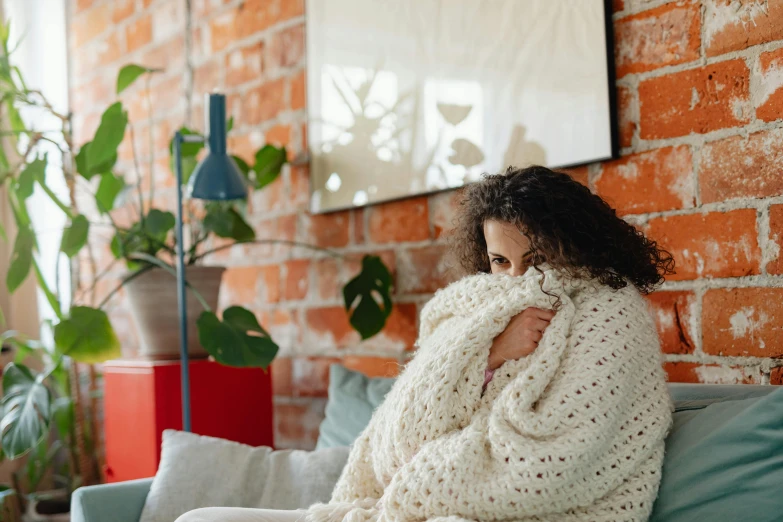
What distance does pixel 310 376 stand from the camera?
220 centimetres

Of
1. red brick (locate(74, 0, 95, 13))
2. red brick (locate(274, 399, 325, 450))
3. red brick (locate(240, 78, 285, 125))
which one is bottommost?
red brick (locate(274, 399, 325, 450))

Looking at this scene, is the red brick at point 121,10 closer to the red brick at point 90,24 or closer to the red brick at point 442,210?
the red brick at point 90,24

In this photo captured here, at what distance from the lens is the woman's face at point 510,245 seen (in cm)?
120

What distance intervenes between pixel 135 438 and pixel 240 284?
0.66m

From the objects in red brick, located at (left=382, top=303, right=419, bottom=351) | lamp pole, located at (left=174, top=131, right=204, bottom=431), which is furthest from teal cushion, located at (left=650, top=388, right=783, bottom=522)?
lamp pole, located at (left=174, top=131, right=204, bottom=431)

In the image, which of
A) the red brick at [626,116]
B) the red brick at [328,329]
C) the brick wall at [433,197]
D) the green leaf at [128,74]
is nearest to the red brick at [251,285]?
the brick wall at [433,197]

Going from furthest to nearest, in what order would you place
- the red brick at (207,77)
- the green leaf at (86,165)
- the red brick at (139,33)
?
the red brick at (139,33) < the red brick at (207,77) < the green leaf at (86,165)

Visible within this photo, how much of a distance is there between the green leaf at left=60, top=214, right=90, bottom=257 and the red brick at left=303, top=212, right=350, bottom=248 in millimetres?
586

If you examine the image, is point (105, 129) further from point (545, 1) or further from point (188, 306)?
point (545, 1)

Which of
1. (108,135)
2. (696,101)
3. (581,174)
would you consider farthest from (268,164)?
(696,101)

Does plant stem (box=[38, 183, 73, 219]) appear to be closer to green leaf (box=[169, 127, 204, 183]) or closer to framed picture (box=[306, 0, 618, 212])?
green leaf (box=[169, 127, 204, 183])

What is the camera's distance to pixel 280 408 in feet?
7.57

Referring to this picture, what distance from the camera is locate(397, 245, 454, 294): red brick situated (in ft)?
5.95

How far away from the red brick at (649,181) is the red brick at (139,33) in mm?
1985
